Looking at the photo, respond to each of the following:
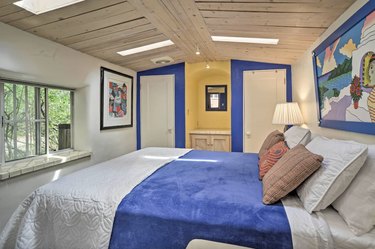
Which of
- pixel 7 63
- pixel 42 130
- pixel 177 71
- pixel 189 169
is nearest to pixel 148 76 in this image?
pixel 177 71

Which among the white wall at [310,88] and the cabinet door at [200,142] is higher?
the white wall at [310,88]

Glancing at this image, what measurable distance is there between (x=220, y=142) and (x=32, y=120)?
3052 millimetres

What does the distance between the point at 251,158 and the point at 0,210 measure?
2612mm

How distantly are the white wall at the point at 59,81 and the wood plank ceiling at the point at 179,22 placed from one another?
14 cm

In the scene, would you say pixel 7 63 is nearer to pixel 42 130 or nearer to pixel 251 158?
pixel 42 130

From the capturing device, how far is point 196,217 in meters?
1.21

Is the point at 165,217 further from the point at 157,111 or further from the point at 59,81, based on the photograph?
the point at 157,111

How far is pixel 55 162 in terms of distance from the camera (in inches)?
103

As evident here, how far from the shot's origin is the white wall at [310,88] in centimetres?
168

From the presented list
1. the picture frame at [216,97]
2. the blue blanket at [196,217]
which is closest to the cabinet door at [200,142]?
the picture frame at [216,97]

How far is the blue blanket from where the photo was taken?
112cm

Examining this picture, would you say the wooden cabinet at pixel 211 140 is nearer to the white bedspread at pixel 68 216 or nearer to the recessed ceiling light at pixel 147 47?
the recessed ceiling light at pixel 147 47

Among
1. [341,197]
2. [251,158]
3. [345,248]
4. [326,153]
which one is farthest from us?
[251,158]

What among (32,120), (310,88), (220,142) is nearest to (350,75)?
(310,88)
